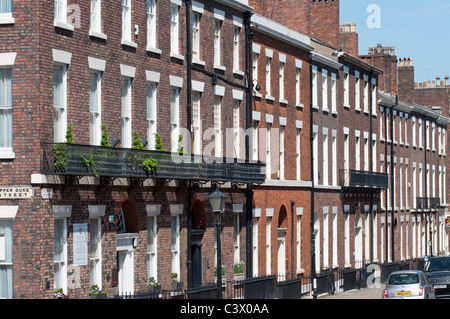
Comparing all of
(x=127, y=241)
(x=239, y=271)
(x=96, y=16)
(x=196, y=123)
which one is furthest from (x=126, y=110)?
(x=239, y=271)

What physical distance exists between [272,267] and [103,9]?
17.2m

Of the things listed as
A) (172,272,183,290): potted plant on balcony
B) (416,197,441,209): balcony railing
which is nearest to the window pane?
(172,272,183,290): potted plant on balcony

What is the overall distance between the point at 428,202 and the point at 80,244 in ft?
160

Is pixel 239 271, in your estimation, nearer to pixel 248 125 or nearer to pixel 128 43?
pixel 248 125

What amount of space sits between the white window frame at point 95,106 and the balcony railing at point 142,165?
76cm

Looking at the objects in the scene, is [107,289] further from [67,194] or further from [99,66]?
[99,66]

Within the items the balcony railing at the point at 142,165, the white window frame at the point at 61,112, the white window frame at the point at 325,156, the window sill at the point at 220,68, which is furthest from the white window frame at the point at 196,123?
the white window frame at the point at 325,156

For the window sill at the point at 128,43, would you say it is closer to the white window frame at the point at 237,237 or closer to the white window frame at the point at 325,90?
the white window frame at the point at 237,237

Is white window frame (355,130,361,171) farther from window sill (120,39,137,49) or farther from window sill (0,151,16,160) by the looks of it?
window sill (0,151,16,160)

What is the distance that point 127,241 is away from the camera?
30.1 meters

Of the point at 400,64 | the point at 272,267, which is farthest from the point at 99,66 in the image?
→ the point at 400,64

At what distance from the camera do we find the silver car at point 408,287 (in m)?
33.1

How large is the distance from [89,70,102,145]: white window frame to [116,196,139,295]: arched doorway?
2629mm

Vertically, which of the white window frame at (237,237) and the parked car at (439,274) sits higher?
the white window frame at (237,237)
